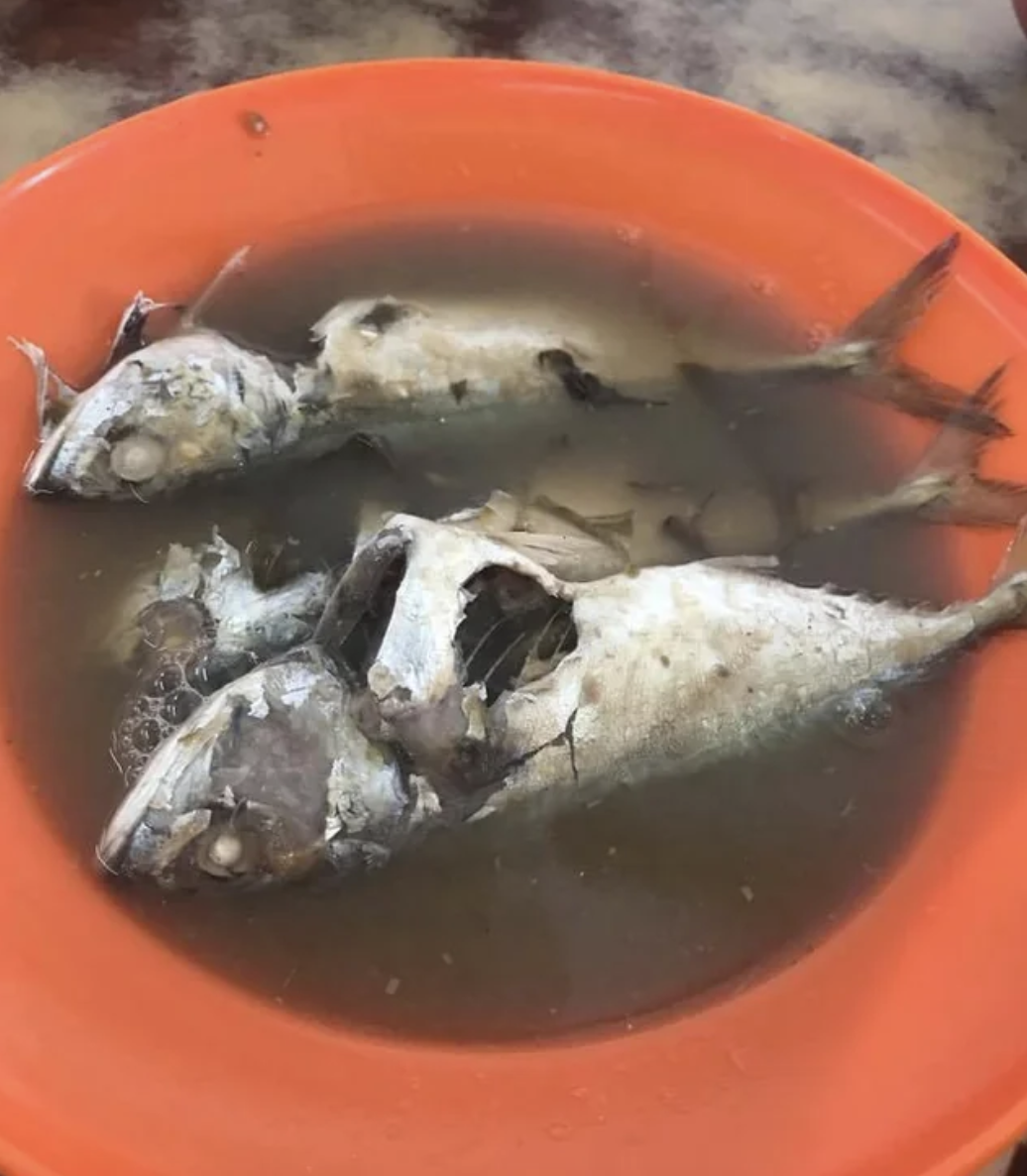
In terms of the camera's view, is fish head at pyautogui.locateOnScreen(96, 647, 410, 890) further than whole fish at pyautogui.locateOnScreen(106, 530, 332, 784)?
No

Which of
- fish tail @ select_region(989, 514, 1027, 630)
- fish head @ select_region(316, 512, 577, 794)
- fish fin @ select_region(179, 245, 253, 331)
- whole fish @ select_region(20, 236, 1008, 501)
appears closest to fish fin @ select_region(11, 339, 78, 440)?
whole fish @ select_region(20, 236, 1008, 501)

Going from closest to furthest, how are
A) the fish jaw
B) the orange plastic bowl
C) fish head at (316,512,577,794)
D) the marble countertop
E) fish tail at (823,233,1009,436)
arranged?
the orange plastic bowl < fish head at (316,512,577,794) < the fish jaw < fish tail at (823,233,1009,436) < the marble countertop

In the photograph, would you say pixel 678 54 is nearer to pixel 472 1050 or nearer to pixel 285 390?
pixel 285 390

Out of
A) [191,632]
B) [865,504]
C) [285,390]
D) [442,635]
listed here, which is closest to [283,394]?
[285,390]

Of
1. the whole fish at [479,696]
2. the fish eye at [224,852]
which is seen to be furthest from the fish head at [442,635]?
the fish eye at [224,852]

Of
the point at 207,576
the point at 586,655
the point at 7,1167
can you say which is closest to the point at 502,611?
the point at 586,655

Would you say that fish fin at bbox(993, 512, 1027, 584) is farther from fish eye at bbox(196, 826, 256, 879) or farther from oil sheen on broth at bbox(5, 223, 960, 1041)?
fish eye at bbox(196, 826, 256, 879)
